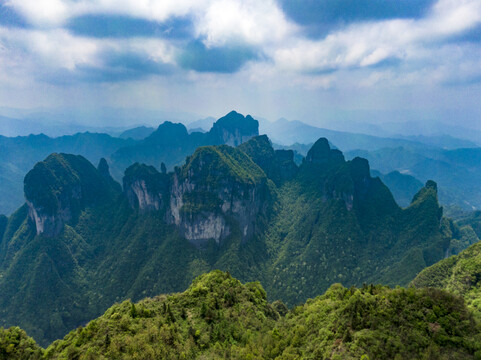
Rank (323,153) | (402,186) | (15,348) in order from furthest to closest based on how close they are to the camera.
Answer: (402,186) < (323,153) < (15,348)

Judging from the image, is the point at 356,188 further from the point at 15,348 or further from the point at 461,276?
the point at 15,348

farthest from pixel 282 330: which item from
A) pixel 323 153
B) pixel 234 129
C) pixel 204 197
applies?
pixel 234 129

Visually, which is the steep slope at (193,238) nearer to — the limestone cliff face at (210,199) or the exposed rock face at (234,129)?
the limestone cliff face at (210,199)

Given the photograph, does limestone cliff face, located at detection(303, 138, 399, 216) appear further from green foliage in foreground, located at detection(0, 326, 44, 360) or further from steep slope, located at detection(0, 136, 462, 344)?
green foliage in foreground, located at detection(0, 326, 44, 360)

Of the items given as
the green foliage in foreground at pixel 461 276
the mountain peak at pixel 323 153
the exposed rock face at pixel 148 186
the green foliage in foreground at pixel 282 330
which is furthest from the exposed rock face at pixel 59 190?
the green foliage in foreground at pixel 461 276

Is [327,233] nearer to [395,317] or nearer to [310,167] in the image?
[310,167]
